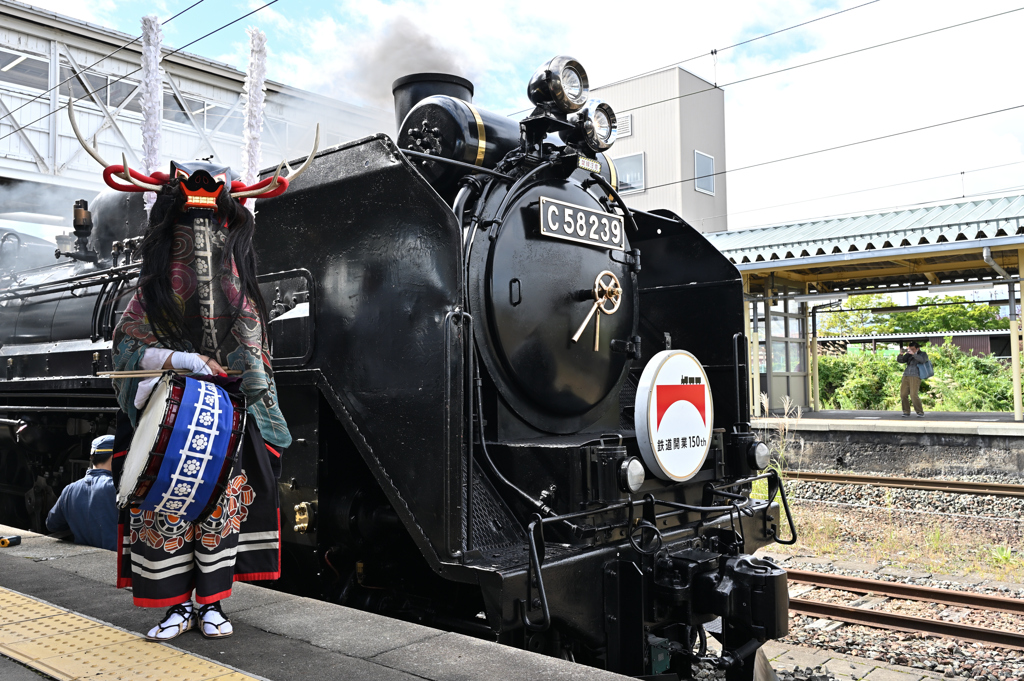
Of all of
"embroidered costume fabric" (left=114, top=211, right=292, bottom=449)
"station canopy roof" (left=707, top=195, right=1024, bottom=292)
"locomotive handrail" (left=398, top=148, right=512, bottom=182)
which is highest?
"station canopy roof" (left=707, top=195, right=1024, bottom=292)

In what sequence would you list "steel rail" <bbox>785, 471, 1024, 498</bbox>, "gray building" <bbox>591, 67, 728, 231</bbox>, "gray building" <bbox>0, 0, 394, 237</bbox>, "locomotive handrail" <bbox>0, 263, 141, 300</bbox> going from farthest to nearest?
"gray building" <bbox>591, 67, 728, 231</bbox> → "gray building" <bbox>0, 0, 394, 237</bbox> → "steel rail" <bbox>785, 471, 1024, 498</bbox> → "locomotive handrail" <bbox>0, 263, 141, 300</bbox>

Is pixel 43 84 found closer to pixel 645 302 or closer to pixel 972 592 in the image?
pixel 645 302

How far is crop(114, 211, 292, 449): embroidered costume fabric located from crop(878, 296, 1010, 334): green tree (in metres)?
25.2

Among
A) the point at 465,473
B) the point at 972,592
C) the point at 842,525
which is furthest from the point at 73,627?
the point at 842,525

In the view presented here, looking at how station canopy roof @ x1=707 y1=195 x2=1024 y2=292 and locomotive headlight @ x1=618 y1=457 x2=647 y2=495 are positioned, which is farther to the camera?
station canopy roof @ x1=707 y1=195 x2=1024 y2=292

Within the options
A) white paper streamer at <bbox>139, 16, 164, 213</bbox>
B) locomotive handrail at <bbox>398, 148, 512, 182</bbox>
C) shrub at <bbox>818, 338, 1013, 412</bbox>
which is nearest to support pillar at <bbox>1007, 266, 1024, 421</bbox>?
shrub at <bbox>818, 338, 1013, 412</bbox>

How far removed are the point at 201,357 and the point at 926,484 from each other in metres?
9.08

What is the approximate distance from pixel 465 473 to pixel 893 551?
5.44 meters

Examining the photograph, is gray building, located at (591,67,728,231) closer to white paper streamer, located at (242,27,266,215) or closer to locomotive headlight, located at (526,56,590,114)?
locomotive headlight, located at (526,56,590,114)

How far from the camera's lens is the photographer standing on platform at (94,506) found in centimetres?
414

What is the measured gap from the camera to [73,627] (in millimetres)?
2652

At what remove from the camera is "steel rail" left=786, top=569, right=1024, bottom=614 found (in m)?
4.87

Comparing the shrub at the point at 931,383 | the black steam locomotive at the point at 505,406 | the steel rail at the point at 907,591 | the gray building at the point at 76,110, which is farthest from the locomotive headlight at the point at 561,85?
the shrub at the point at 931,383

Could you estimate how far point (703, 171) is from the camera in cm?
2216
